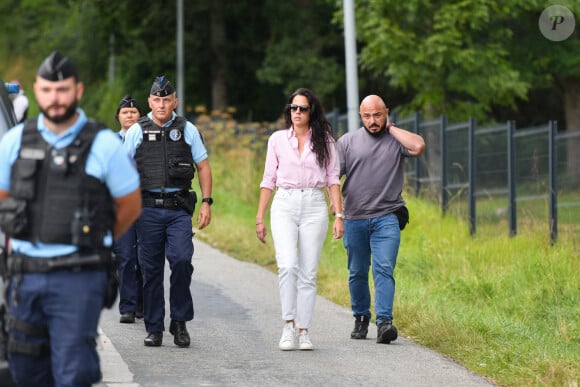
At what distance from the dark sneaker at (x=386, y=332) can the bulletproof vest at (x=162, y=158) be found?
1782 mm

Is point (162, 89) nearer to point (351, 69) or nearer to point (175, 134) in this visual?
point (175, 134)

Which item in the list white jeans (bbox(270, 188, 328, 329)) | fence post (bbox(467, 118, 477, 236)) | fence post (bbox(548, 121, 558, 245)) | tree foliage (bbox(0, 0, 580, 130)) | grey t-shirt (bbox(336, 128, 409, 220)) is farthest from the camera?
tree foliage (bbox(0, 0, 580, 130))

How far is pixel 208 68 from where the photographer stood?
50.9 meters

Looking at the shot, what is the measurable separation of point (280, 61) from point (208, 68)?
4741 mm

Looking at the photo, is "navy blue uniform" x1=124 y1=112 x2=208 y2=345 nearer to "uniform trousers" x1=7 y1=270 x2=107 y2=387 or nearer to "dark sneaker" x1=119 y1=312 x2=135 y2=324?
"dark sneaker" x1=119 y1=312 x2=135 y2=324

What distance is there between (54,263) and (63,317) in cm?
23

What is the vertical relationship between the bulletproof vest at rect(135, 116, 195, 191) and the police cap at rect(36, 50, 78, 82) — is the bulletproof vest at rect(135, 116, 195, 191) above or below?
below

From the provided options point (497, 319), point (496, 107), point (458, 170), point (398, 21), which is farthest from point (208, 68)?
point (497, 319)

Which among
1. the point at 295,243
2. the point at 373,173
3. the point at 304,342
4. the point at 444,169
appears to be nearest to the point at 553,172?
the point at 444,169

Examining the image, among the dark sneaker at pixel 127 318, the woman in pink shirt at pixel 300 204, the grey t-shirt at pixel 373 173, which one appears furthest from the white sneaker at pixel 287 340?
the dark sneaker at pixel 127 318

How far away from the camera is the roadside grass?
933 cm

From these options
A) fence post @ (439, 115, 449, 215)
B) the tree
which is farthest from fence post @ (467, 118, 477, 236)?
the tree

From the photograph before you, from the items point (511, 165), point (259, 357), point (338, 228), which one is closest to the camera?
point (259, 357)

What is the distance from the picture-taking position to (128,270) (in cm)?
1108
